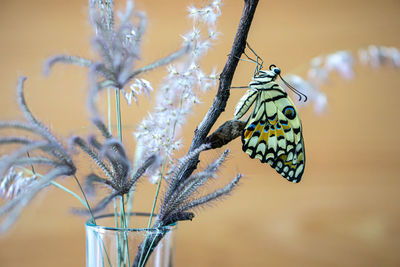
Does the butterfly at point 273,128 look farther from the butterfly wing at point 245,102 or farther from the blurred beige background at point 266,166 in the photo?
the blurred beige background at point 266,166

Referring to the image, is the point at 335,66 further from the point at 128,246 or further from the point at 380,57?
the point at 128,246

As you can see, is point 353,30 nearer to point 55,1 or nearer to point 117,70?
point 55,1

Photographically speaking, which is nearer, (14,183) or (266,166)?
(14,183)

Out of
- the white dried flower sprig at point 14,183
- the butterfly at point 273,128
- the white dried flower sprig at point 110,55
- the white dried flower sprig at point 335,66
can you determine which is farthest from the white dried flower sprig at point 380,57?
the white dried flower sprig at point 14,183

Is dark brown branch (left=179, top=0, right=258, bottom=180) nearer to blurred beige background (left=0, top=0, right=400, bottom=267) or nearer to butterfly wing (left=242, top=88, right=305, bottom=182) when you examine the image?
butterfly wing (left=242, top=88, right=305, bottom=182)

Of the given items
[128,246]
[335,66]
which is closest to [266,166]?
[335,66]

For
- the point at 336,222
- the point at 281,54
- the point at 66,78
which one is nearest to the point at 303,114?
the point at 281,54

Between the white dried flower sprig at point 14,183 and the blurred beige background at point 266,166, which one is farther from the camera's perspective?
the blurred beige background at point 266,166
